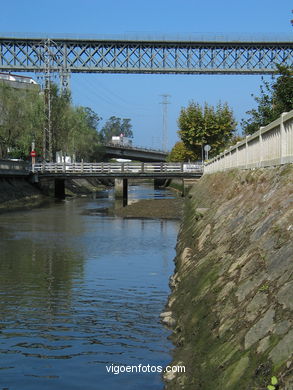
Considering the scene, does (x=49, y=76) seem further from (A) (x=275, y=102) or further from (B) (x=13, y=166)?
(A) (x=275, y=102)

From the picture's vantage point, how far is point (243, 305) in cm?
725

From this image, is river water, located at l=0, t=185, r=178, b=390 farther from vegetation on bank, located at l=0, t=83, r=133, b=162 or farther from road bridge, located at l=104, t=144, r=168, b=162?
road bridge, located at l=104, t=144, r=168, b=162

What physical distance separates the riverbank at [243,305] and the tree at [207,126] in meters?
58.1

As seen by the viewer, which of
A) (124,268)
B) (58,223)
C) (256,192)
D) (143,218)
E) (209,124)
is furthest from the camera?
(209,124)

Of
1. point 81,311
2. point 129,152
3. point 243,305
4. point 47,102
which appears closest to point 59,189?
point 47,102

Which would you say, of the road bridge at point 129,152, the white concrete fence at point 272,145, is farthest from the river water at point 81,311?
the road bridge at point 129,152

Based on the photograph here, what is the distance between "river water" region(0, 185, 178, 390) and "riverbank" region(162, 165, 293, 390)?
662 millimetres

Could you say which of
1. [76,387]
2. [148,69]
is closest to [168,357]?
[76,387]

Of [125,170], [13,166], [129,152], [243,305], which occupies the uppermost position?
[129,152]

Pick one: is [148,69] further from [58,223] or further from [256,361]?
[256,361]

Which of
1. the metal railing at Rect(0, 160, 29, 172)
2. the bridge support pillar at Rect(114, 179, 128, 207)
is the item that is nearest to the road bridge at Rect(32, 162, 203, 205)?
the bridge support pillar at Rect(114, 179, 128, 207)

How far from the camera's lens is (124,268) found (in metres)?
18.3

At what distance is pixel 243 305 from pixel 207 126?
64.2m

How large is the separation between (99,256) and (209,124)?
50888 mm
